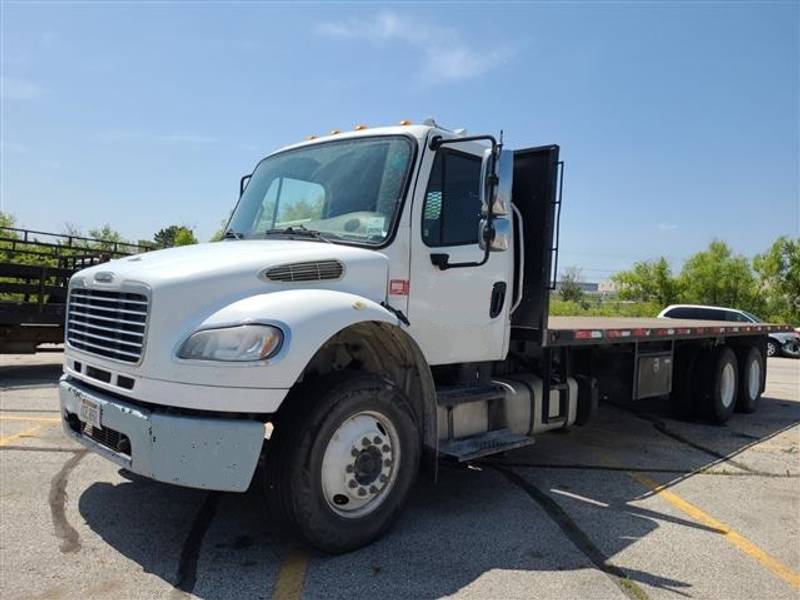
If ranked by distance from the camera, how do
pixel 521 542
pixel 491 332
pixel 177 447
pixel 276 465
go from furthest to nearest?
pixel 491 332
pixel 521 542
pixel 276 465
pixel 177 447

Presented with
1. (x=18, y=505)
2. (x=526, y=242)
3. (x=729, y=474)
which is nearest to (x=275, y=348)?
(x=18, y=505)

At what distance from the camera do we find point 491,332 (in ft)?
17.2

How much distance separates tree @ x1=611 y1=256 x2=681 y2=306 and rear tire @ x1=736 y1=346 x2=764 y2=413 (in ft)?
125

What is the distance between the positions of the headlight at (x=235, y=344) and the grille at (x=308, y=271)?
489mm

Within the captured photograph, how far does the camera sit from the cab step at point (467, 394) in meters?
4.84

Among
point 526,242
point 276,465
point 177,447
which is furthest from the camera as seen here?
point 526,242

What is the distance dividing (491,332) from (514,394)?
0.64 m

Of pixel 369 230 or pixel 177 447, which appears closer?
pixel 177 447

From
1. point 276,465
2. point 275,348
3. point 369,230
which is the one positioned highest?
point 369,230

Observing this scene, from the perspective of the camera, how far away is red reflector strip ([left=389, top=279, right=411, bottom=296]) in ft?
14.5

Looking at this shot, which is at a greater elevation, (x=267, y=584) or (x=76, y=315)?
(x=76, y=315)

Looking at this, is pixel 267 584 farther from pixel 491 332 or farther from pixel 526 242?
pixel 526 242

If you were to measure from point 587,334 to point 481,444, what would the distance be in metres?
1.94

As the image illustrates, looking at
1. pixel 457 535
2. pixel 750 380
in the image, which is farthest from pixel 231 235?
pixel 750 380
